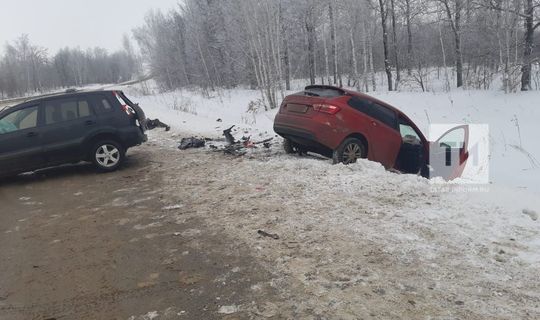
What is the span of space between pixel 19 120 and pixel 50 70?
120529 mm

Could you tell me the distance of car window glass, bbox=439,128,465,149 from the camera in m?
9.14

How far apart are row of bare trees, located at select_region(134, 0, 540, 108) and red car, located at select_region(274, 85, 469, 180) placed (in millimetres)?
14836

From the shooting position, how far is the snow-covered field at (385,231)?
372cm

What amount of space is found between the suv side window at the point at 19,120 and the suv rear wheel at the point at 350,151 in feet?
20.4

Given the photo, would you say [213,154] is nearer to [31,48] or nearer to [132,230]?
[132,230]

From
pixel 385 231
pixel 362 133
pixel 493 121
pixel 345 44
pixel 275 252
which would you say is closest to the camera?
pixel 275 252

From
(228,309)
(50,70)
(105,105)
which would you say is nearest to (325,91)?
(105,105)

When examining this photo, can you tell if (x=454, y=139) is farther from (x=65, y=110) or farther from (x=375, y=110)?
(x=65, y=110)

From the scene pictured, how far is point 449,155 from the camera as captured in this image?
8.95 metres

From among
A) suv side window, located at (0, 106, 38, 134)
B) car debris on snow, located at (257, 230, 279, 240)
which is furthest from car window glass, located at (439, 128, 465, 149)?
suv side window, located at (0, 106, 38, 134)

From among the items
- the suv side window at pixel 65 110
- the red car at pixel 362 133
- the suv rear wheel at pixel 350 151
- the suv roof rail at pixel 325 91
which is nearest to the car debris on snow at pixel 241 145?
the red car at pixel 362 133

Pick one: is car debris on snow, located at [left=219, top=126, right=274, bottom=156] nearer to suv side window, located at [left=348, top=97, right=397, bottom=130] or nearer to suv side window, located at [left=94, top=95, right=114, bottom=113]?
suv side window, located at [left=94, top=95, right=114, bottom=113]

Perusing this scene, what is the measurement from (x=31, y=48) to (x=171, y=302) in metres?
130

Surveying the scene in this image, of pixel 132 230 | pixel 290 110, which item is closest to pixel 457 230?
pixel 132 230
